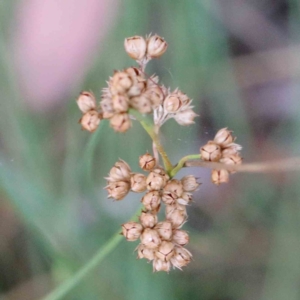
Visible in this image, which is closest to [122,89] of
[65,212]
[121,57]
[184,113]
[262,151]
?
[184,113]

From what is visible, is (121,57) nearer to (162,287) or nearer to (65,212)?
(65,212)

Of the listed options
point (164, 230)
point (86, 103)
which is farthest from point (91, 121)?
point (164, 230)

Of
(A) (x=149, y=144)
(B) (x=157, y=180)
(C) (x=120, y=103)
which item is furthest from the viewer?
(A) (x=149, y=144)

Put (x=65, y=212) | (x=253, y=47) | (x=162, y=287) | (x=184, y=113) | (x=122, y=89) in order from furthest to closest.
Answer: (x=253, y=47), (x=65, y=212), (x=162, y=287), (x=184, y=113), (x=122, y=89)

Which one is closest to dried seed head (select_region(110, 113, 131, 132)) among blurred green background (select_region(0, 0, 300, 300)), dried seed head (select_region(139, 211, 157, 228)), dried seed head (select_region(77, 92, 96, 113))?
dried seed head (select_region(77, 92, 96, 113))

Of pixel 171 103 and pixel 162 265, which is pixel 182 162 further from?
pixel 162 265

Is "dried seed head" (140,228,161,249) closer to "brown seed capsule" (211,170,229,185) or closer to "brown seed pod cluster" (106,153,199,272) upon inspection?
"brown seed pod cluster" (106,153,199,272)
